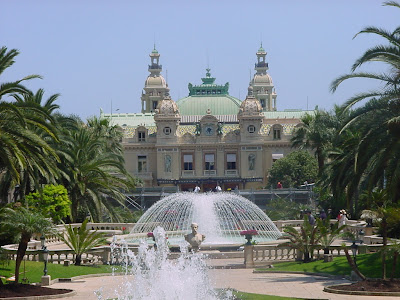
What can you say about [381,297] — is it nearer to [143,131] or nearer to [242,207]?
[242,207]

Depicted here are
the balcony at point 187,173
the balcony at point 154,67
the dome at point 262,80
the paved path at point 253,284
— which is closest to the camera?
the paved path at point 253,284

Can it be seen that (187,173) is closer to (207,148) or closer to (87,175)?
(207,148)

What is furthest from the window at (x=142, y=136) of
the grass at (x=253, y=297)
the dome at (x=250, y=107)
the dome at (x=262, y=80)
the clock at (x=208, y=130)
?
the grass at (x=253, y=297)

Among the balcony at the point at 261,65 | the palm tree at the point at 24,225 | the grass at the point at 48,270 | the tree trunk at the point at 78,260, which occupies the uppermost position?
the balcony at the point at 261,65

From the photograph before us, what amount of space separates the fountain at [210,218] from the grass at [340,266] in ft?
31.2

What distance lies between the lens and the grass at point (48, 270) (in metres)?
29.4

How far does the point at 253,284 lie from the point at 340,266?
3.58 metres

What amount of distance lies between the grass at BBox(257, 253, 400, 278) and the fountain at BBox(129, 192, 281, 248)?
9502 mm

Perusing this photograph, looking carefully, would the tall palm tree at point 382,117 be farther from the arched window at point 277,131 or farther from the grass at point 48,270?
the arched window at point 277,131

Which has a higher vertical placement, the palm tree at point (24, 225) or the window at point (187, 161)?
the window at point (187, 161)

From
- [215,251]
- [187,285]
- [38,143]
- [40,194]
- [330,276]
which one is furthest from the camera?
[40,194]

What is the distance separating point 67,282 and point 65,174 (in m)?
16.2

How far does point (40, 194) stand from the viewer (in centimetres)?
3881

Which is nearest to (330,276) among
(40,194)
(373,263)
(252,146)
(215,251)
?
(373,263)
